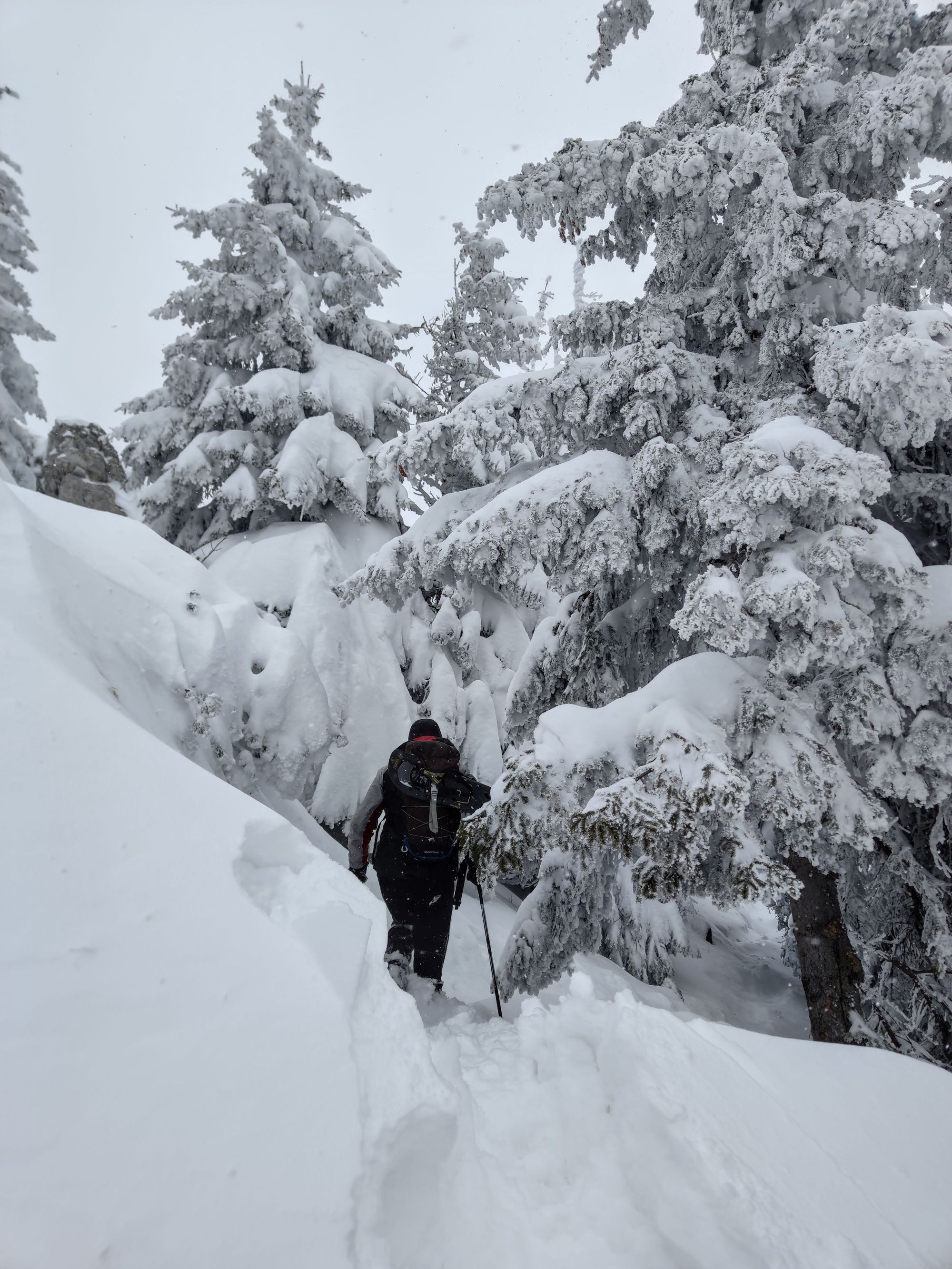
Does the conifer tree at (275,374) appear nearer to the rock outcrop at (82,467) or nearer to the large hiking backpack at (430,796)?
the rock outcrop at (82,467)

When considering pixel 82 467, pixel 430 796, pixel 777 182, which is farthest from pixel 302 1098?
pixel 82 467

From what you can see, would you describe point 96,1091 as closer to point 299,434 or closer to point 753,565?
point 753,565

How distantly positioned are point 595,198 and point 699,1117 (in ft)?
22.4

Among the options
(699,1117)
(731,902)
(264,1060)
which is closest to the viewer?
(264,1060)

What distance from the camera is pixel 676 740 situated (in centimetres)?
371

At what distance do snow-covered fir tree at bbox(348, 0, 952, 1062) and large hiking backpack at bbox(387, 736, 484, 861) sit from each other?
2.98 ft

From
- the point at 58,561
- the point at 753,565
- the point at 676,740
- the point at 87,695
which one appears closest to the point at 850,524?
the point at 753,565

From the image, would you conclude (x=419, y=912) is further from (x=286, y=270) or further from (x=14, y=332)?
(x=14, y=332)

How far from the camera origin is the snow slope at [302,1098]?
4.53ft

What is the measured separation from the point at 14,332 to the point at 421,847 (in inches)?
634

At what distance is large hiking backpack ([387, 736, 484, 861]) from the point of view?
5027 mm

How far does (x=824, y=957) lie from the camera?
4410 mm

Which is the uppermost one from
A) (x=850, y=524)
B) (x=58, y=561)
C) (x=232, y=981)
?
(x=850, y=524)

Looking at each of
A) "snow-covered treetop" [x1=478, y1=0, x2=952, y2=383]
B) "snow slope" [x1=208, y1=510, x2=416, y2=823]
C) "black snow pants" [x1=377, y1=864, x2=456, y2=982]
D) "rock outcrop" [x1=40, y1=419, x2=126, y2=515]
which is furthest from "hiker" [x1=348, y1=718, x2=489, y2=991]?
"rock outcrop" [x1=40, y1=419, x2=126, y2=515]
